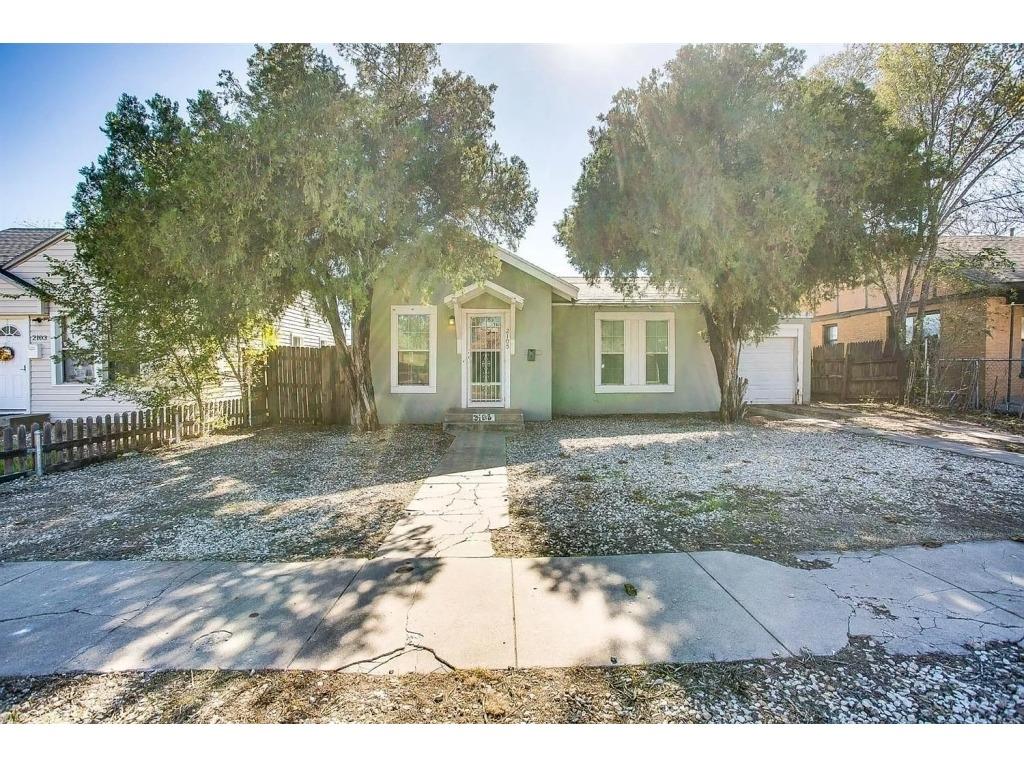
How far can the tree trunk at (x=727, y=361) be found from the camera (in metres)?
10.4

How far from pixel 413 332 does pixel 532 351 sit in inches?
109

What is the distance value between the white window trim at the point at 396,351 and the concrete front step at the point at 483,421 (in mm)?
982

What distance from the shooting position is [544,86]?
4.37m

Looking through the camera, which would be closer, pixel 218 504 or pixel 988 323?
pixel 218 504

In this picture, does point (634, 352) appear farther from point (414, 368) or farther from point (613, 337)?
point (414, 368)

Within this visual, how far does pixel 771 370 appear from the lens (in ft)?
44.0

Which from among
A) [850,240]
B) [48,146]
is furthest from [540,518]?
[850,240]

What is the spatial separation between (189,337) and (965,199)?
60.5 ft

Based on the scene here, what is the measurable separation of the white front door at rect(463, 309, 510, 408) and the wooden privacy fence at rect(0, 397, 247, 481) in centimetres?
517

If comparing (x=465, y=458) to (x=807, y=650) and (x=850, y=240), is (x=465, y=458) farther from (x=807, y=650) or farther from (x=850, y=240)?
(x=850, y=240)

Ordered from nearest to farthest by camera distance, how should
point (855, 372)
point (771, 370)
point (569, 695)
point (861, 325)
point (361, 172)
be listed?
point (569, 695) < point (361, 172) < point (771, 370) < point (855, 372) < point (861, 325)

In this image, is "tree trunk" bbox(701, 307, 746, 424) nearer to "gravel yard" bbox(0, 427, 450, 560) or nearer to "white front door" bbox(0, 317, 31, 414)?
"gravel yard" bbox(0, 427, 450, 560)

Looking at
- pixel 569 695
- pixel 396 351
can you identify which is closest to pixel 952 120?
pixel 396 351

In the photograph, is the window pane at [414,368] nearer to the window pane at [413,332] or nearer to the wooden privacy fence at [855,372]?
the window pane at [413,332]
